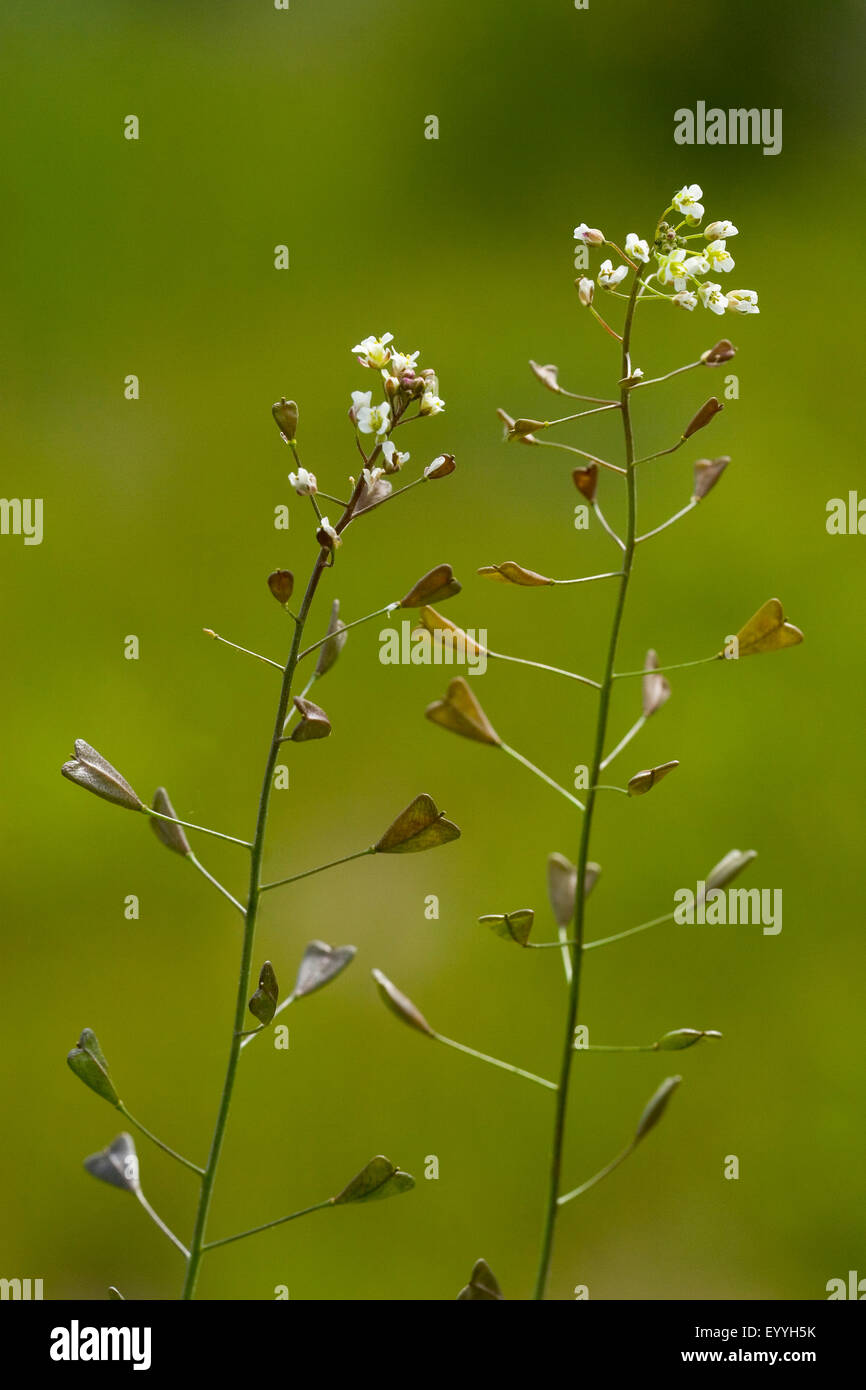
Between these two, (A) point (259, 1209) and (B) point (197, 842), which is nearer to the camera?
(A) point (259, 1209)

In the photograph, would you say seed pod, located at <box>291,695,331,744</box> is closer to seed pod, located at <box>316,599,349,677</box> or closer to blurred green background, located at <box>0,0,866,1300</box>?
seed pod, located at <box>316,599,349,677</box>

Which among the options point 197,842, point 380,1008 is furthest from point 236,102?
point 380,1008

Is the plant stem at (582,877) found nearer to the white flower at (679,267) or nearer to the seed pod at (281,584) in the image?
the white flower at (679,267)

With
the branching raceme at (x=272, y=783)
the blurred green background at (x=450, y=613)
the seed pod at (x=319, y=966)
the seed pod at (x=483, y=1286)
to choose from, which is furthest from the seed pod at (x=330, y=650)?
the blurred green background at (x=450, y=613)
